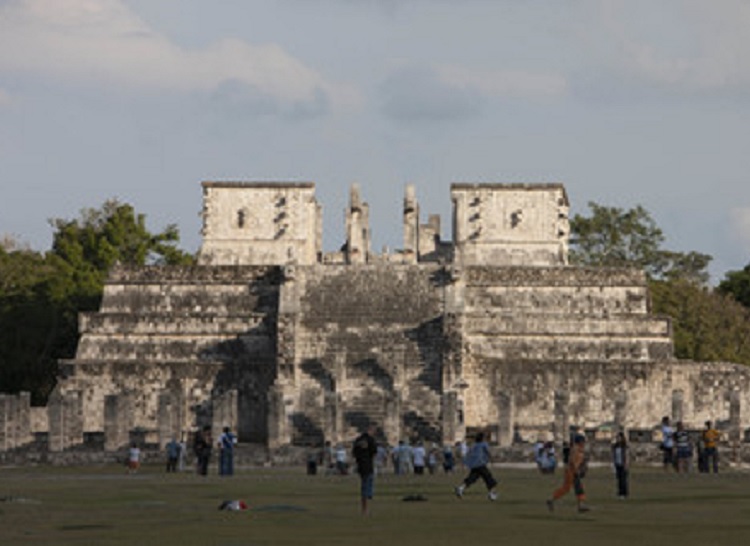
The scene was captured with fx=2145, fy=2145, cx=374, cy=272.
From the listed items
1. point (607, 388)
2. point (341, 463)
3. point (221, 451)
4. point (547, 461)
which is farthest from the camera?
point (607, 388)

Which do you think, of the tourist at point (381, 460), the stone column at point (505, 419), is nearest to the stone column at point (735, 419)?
the stone column at point (505, 419)

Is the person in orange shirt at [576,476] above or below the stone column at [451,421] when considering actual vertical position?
below

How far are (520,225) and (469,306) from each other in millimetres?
11725

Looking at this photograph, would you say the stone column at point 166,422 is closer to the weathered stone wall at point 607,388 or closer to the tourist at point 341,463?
the tourist at point 341,463

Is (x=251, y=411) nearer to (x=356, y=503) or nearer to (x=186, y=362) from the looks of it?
(x=186, y=362)

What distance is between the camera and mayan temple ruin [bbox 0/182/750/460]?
70.6m

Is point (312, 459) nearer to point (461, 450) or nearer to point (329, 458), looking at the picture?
point (329, 458)

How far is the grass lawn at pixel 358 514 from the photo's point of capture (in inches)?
1177

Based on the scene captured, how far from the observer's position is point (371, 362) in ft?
249

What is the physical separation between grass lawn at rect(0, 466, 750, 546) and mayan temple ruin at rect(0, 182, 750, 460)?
19625 mm

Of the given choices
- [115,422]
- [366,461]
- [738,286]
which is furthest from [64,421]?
[738,286]

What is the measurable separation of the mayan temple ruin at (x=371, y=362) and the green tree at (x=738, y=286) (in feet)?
109

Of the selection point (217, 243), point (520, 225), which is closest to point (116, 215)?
point (217, 243)

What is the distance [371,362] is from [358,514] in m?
40.4
